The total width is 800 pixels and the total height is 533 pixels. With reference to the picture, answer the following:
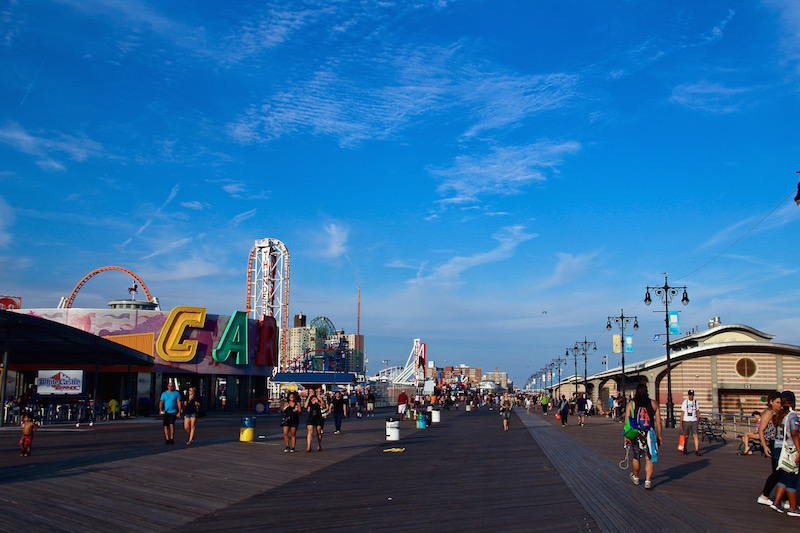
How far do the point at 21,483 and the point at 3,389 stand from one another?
18420 mm

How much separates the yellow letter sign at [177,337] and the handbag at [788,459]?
154ft

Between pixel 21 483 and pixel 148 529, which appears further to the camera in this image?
pixel 21 483

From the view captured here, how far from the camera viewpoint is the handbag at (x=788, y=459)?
32.4 feet

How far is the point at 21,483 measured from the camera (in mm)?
11984

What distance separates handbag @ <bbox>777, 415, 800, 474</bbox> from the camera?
987 centimetres

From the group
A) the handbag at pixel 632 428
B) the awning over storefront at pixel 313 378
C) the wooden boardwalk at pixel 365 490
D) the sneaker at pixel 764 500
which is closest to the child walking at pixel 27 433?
the wooden boardwalk at pixel 365 490

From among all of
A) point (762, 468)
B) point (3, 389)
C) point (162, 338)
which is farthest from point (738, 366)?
point (3, 389)

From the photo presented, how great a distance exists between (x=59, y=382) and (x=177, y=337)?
1920 centimetres

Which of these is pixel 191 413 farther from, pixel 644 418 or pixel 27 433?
pixel 644 418

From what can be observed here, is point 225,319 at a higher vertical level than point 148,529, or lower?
higher

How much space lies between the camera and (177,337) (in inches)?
2036

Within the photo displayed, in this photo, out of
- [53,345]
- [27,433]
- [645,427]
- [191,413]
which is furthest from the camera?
[53,345]

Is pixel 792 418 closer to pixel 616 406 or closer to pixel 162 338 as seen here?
pixel 616 406

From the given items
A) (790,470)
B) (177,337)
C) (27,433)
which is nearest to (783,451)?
(790,470)
